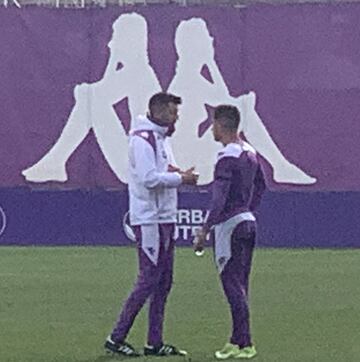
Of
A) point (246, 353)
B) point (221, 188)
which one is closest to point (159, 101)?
point (221, 188)

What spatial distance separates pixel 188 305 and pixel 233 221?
3.75m

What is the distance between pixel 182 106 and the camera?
22594mm

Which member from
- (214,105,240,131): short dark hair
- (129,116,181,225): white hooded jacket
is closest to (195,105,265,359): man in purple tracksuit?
(214,105,240,131): short dark hair

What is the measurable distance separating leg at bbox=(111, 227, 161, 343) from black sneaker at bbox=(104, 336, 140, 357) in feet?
0.11

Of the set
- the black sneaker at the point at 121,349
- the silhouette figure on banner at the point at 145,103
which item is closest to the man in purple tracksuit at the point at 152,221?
the black sneaker at the point at 121,349

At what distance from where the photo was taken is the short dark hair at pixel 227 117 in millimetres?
10617

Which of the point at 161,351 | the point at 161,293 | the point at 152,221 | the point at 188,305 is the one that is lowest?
the point at 188,305

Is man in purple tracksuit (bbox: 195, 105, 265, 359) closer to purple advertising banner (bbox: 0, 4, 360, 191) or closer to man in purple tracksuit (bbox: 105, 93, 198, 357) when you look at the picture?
man in purple tracksuit (bbox: 105, 93, 198, 357)

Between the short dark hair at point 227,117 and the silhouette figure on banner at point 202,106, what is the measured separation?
1146 centimetres

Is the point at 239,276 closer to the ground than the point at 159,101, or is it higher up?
closer to the ground

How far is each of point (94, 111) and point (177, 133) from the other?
1418 mm

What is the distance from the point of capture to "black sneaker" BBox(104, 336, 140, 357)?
35.6 ft

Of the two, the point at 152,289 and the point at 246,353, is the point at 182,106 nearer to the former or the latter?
the point at 152,289

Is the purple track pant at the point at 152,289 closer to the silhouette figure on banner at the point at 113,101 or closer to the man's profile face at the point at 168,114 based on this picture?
the man's profile face at the point at 168,114
